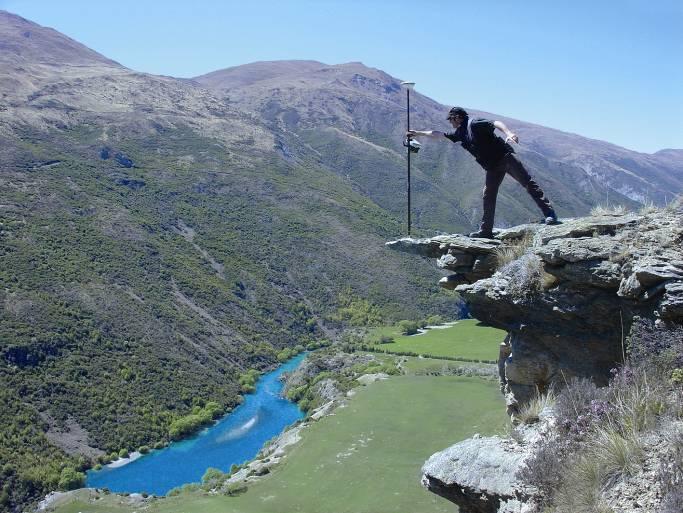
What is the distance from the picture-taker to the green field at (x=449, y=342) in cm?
9962

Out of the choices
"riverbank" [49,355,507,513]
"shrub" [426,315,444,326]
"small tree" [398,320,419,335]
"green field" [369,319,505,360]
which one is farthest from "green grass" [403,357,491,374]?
"shrub" [426,315,444,326]

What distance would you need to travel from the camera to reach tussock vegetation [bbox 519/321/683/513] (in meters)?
6.21

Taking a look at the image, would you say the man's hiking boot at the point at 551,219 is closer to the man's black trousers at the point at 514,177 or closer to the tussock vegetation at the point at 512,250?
the man's black trousers at the point at 514,177

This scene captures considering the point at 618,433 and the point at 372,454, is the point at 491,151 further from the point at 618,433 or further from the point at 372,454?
the point at 372,454

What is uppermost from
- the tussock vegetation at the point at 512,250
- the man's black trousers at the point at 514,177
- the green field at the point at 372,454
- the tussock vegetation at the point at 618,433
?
the man's black trousers at the point at 514,177

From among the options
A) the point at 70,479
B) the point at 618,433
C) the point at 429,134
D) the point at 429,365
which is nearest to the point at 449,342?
the point at 429,365

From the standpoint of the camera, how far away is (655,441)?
20.8ft

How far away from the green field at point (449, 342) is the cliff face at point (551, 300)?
8678 centimetres

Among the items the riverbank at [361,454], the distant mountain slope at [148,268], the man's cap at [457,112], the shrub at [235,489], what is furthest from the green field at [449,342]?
the man's cap at [457,112]

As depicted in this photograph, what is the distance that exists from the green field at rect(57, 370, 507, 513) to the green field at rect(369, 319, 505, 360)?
18.0m

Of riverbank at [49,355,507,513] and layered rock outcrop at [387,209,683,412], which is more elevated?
layered rock outcrop at [387,209,683,412]

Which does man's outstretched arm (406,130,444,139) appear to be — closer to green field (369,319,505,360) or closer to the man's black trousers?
the man's black trousers

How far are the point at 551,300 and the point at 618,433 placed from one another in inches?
134

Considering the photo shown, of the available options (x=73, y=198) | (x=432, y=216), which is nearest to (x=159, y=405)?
(x=73, y=198)
